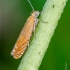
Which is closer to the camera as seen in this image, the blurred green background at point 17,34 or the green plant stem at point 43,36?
the green plant stem at point 43,36

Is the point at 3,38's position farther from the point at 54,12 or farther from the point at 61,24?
the point at 54,12

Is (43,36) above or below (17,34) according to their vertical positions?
above

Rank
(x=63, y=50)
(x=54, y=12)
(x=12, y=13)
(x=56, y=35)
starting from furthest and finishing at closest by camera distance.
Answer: (x=12, y=13) < (x=56, y=35) < (x=63, y=50) < (x=54, y=12)

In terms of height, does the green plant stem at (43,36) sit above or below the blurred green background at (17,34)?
above

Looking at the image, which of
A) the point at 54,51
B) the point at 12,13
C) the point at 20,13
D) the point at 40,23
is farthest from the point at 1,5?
the point at 40,23
